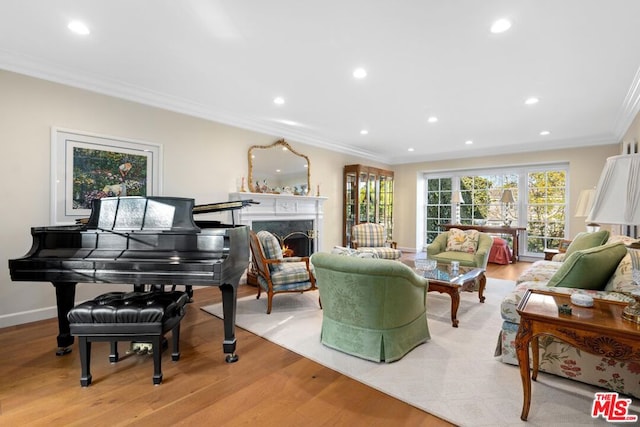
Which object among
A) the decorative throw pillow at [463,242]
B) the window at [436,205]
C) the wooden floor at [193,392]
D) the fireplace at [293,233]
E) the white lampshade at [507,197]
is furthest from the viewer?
the window at [436,205]

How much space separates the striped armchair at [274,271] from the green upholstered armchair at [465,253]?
7.98 ft

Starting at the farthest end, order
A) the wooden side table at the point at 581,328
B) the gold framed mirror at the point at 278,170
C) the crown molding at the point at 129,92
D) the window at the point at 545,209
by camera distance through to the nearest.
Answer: the window at the point at 545,209 → the gold framed mirror at the point at 278,170 → the crown molding at the point at 129,92 → the wooden side table at the point at 581,328

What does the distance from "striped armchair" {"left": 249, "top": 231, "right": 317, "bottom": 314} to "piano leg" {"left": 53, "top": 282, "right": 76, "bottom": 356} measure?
1717 millimetres

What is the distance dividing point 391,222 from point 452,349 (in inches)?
215

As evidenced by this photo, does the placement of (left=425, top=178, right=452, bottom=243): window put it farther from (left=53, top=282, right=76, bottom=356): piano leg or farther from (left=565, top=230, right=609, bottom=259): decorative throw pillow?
(left=53, top=282, right=76, bottom=356): piano leg

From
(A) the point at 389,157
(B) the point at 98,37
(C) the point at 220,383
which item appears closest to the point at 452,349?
(C) the point at 220,383

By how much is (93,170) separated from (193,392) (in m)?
2.88

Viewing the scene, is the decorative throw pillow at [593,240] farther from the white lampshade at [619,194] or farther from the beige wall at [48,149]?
the beige wall at [48,149]

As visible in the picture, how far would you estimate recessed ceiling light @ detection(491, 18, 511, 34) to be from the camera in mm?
2326

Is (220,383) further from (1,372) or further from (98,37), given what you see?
(98,37)

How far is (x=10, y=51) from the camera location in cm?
290

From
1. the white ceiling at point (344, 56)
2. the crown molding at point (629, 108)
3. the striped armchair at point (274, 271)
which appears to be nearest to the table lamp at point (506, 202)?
the crown molding at point (629, 108)

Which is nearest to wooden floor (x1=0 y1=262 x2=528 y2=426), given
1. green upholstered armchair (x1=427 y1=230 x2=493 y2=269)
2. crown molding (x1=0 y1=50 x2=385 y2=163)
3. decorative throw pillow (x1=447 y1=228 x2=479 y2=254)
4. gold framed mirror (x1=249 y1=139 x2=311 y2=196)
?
crown molding (x1=0 y1=50 x2=385 y2=163)

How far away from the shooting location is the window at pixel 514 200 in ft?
21.6
